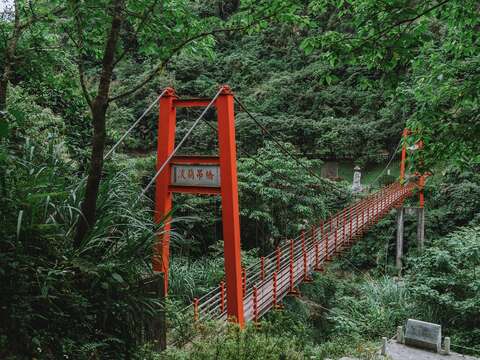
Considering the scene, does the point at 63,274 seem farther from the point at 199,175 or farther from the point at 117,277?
the point at 199,175

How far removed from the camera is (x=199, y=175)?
4.32m

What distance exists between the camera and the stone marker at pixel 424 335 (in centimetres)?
612

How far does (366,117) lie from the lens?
59.5 ft

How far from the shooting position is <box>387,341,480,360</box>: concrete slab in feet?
19.3

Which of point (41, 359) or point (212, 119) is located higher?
point (212, 119)

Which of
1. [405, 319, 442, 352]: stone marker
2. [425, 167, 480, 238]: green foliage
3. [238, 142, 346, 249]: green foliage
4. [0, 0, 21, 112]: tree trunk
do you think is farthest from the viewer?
[425, 167, 480, 238]: green foliage

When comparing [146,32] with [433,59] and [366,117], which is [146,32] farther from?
[366,117]

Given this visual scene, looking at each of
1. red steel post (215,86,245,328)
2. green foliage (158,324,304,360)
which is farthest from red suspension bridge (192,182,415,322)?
green foliage (158,324,304,360)

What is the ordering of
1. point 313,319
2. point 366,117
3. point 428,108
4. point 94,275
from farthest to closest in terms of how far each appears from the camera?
point 366,117, point 313,319, point 428,108, point 94,275

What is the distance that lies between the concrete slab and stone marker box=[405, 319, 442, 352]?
0.10 metres

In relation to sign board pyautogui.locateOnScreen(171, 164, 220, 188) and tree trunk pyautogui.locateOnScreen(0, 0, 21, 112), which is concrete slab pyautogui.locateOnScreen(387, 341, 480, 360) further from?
tree trunk pyautogui.locateOnScreen(0, 0, 21, 112)

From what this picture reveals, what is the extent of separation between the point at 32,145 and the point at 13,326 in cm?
114

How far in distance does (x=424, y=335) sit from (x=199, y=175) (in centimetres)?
444

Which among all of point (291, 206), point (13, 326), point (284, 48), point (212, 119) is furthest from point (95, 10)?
point (284, 48)
